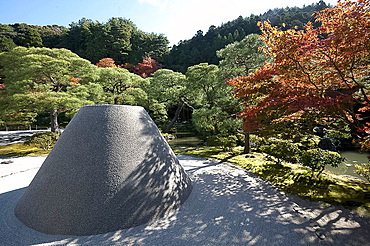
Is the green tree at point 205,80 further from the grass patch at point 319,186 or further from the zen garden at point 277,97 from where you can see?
the grass patch at point 319,186

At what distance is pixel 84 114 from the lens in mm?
4000

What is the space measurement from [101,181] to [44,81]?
618 inches

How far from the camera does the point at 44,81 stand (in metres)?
14.4

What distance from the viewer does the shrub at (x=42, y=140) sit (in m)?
11.3

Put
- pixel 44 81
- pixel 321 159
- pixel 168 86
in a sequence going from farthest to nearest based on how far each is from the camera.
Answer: pixel 168 86 < pixel 44 81 < pixel 321 159

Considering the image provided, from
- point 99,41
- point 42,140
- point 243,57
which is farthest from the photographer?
point 99,41

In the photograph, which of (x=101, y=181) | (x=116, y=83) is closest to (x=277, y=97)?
(x=101, y=181)

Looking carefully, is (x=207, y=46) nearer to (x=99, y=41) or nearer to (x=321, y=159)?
(x=99, y=41)

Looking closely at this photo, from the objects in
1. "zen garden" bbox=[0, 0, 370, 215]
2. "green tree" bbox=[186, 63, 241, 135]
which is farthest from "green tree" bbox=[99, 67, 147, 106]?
"green tree" bbox=[186, 63, 241, 135]

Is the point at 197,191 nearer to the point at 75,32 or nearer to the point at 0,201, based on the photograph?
the point at 0,201

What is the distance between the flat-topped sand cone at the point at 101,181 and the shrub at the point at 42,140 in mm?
9694

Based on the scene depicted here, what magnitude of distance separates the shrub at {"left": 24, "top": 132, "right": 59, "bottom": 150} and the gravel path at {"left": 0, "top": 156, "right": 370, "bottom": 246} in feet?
25.7

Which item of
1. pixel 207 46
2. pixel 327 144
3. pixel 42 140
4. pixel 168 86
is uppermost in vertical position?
pixel 207 46

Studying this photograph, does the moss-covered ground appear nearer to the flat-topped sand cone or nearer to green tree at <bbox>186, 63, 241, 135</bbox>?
green tree at <bbox>186, 63, 241, 135</bbox>
